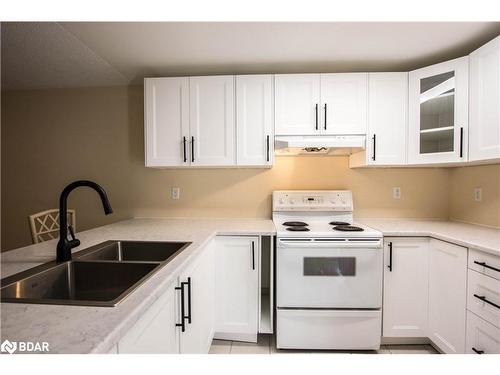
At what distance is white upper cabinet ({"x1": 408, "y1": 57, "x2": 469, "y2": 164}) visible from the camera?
181cm

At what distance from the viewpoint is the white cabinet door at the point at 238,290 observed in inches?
73.2

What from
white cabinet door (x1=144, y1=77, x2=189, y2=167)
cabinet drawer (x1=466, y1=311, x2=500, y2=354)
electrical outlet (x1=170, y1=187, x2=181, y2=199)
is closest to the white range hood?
white cabinet door (x1=144, y1=77, x2=189, y2=167)

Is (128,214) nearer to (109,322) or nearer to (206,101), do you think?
(206,101)

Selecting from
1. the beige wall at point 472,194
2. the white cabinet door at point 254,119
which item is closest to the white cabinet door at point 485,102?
the beige wall at point 472,194

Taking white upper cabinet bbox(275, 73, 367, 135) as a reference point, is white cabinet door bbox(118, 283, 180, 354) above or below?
below

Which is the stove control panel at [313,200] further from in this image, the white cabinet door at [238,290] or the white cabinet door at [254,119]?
the white cabinet door at [238,290]

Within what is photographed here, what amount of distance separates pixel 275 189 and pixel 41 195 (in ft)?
8.13

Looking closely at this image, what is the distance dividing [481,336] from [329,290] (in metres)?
0.85

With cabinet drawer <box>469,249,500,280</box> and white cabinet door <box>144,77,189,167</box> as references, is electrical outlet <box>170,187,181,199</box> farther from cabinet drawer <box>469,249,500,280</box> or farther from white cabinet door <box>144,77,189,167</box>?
cabinet drawer <box>469,249,500,280</box>

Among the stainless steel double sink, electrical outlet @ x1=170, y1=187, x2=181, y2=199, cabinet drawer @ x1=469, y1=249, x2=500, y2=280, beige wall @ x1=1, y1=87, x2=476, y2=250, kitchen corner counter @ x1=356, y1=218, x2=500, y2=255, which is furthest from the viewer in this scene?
electrical outlet @ x1=170, y1=187, x2=181, y2=199

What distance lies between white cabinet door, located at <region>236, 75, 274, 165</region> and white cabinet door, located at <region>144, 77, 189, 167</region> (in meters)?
0.46

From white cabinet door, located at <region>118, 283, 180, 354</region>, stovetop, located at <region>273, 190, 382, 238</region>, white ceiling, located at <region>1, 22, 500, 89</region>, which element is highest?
white ceiling, located at <region>1, 22, 500, 89</region>

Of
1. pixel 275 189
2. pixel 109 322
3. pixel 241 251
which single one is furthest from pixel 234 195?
pixel 109 322

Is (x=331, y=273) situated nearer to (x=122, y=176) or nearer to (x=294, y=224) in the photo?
(x=294, y=224)
